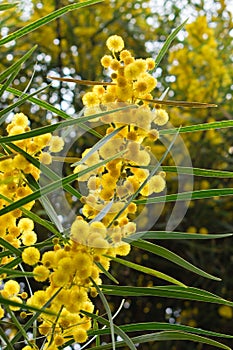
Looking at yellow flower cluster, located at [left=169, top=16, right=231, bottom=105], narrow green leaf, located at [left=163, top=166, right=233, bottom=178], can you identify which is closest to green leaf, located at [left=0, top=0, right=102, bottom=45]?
narrow green leaf, located at [left=163, top=166, right=233, bottom=178]

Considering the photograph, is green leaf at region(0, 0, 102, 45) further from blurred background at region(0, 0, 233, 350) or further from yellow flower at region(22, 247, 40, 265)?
blurred background at region(0, 0, 233, 350)

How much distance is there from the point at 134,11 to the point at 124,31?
86mm

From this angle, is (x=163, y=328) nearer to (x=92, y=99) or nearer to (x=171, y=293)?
(x=171, y=293)

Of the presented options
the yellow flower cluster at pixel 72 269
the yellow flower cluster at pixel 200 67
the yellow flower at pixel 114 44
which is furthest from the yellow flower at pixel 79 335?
the yellow flower cluster at pixel 200 67

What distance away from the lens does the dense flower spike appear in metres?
0.39

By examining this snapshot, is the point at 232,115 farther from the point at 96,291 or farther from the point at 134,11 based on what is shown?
the point at 96,291

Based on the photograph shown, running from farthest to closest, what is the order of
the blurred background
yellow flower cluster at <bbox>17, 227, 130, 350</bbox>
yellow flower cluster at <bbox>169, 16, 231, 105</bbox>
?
yellow flower cluster at <bbox>169, 16, 231, 105</bbox> → the blurred background → yellow flower cluster at <bbox>17, 227, 130, 350</bbox>

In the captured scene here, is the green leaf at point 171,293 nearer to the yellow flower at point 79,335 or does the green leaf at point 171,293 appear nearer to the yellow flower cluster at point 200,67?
the yellow flower at point 79,335

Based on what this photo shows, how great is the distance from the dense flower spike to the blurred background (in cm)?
86

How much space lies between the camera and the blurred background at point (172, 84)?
1425 mm

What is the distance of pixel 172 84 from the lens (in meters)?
1.58

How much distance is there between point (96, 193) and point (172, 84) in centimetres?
118

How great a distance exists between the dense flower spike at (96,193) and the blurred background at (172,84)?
0.86m

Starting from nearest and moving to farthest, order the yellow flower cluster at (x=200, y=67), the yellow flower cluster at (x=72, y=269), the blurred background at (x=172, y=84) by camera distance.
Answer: the yellow flower cluster at (x=72, y=269), the blurred background at (x=172, y=84), the yellow flower cluster at (x=200, y=67)
